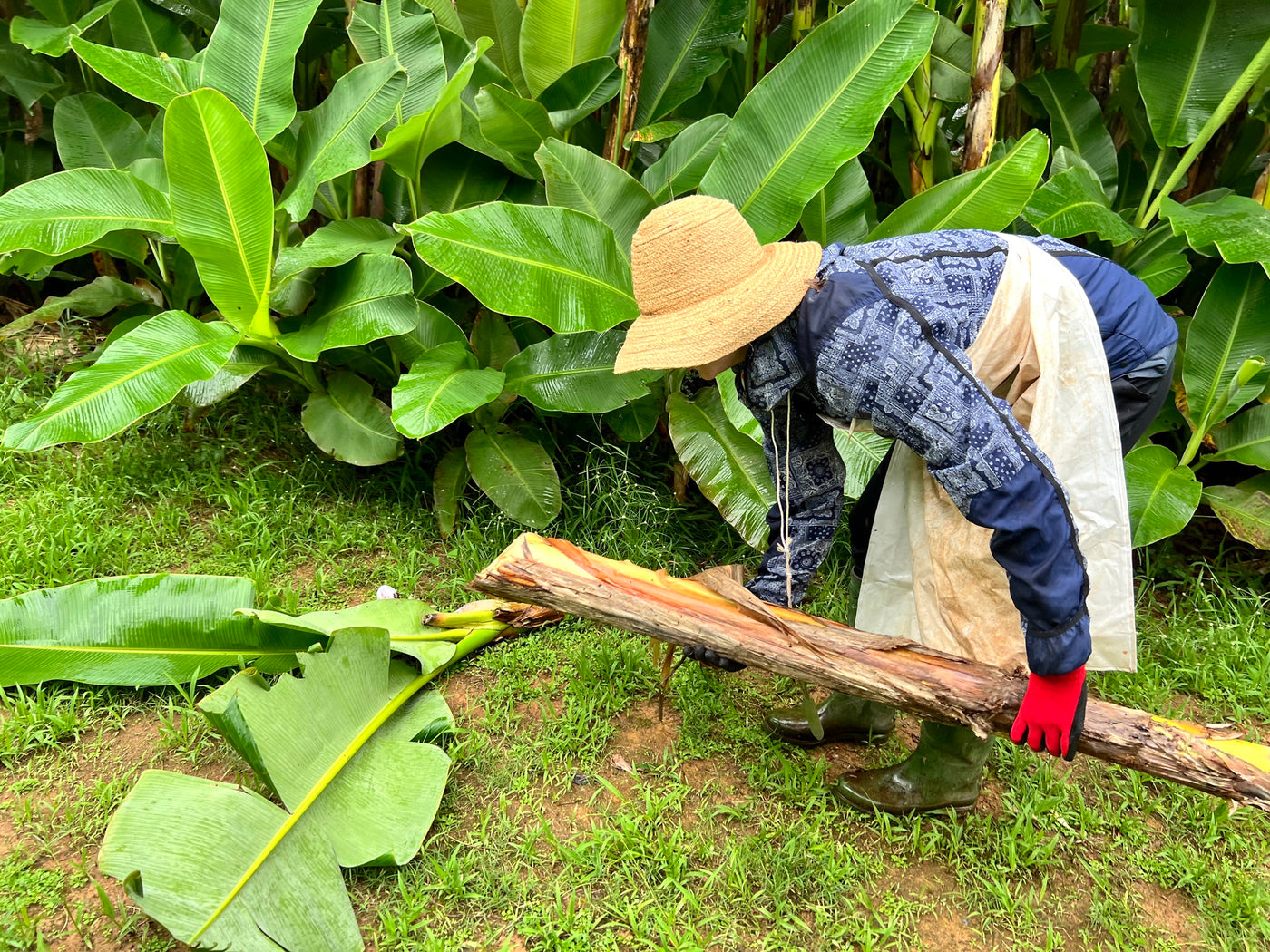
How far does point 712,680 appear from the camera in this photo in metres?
2.64

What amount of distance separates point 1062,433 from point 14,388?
3651 mm

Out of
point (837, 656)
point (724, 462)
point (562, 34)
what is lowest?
point (724, 462)

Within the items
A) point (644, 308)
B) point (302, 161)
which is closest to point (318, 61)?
point (302, 161)

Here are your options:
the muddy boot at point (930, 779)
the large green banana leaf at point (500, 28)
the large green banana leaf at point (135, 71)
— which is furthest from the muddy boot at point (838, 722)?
the large green banana leaf at point (135, 71)

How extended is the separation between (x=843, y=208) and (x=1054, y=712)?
6.19ft

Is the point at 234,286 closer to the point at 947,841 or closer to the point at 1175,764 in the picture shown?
the point at 947,841

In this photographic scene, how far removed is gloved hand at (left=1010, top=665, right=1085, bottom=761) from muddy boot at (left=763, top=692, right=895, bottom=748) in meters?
0.63

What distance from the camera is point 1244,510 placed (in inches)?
118

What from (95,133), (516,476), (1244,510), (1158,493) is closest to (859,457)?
(1158,493)

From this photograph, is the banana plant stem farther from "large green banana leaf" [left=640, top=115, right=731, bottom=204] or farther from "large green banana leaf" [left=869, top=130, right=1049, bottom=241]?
"large green banana leaf" [left=640, top=115, right=731, bottom=204]

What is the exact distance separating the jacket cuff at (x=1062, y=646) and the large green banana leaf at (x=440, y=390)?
5.33ft

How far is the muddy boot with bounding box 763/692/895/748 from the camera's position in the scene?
2453 mm

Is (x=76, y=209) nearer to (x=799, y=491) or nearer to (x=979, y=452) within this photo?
(x=799, y=491)

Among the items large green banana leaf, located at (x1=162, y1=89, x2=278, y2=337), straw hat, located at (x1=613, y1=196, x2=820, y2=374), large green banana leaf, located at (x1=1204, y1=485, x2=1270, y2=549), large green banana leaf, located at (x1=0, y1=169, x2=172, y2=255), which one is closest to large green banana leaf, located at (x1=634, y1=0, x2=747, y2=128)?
large green banana leaf, located at (x1=162, y1=89, x2=278, y2=337)
